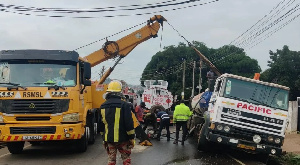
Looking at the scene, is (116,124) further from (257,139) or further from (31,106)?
(257,139)

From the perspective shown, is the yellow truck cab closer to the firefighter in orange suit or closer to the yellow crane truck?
the yellow crane truck

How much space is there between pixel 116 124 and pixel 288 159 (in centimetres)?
624

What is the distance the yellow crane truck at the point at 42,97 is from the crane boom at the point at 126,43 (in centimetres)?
537

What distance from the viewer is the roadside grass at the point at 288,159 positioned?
34.0 ft

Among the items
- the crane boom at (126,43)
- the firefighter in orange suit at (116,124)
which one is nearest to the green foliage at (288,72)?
the crane boom at (126,43)

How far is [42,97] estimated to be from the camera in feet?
32.8

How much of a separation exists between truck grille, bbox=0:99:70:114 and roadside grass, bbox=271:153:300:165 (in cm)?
611

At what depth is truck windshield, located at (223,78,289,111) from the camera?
10766 mm

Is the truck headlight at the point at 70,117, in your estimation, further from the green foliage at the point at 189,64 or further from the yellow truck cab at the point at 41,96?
the green foliage at the point at 189,64

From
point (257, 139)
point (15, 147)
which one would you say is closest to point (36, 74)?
point (15, 147)

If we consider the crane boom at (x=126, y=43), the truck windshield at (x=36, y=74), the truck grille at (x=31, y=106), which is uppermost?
the crane boom at (x=126, y=43)

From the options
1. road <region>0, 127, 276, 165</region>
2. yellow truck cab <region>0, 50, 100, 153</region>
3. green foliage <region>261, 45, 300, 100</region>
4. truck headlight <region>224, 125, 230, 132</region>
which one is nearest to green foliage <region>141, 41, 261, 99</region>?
green foliage <region>261, 45, 300, 100</region>

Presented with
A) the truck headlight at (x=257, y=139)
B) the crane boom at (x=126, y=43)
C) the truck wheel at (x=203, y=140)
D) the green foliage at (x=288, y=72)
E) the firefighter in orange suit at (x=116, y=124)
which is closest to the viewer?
the firefighter in orange suit at (x=116, y=124)

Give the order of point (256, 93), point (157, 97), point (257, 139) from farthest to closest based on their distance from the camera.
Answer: point (157, 97) < point (256, 93) < point (257, 139)
